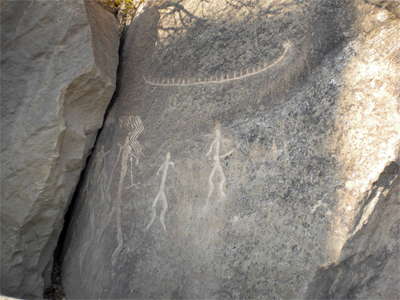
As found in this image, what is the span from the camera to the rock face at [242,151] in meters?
1.48

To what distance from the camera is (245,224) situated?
1.64 meters

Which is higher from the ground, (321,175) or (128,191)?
(321,175)

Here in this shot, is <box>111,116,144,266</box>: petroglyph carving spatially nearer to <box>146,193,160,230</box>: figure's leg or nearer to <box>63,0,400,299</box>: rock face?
<box>63,0,400,299</box>: rock face

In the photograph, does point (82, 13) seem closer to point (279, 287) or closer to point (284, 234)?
point (284, 234)

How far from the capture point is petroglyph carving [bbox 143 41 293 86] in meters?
1.73

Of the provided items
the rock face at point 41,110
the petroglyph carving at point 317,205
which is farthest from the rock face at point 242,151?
the rock face at point 41,110

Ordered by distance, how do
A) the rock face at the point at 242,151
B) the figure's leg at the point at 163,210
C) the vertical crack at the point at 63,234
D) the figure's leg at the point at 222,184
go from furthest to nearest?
the vertical crack at the point at 63,234 → the figure's leg at the point at 163,210 → the figure's leg at the point at 222,184 → the rock face at the point at 242,151

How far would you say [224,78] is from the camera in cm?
185

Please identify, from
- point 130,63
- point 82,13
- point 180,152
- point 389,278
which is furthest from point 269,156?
point 82,13

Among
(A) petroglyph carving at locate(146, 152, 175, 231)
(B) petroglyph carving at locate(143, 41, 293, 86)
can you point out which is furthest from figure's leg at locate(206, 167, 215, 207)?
(B) petroglyph carving at locate(143, 41, 293, 86)

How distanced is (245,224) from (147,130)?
0.75m

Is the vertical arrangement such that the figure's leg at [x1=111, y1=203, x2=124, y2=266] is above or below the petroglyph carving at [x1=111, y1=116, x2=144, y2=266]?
below

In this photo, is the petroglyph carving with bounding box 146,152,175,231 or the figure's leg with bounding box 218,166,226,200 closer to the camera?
the figure's leg with bounding box 218,166,226,200

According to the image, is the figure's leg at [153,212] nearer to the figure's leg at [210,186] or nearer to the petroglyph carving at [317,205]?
the figure's leg at [210,186]
